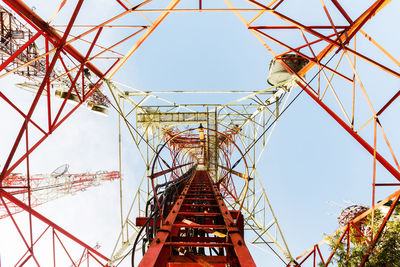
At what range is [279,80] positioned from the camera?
7.64m

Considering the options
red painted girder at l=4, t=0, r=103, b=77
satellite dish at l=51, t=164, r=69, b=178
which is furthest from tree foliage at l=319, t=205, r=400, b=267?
satellite dish at l=51, t=164, r=69, b=178

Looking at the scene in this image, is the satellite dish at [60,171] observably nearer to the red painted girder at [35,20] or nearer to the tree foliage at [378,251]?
the red painted girder at [35,20]

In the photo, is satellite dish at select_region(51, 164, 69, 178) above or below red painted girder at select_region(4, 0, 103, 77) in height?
below

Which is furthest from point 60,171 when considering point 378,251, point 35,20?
point 378,251

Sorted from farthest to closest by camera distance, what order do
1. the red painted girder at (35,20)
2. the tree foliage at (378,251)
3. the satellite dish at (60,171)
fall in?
the satellite dish at (60,171) → the red painted girder at (35,20) → the tree foliage at (378,251)

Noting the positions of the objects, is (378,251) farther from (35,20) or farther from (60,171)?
(60,171)

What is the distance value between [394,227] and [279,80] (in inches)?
214

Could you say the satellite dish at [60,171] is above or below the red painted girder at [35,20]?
below

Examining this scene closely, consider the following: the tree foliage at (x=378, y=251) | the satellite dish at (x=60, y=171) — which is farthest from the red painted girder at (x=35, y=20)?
the satellite dish at (x=60, y=171)

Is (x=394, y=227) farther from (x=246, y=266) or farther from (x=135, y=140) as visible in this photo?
(x=135, y=140)

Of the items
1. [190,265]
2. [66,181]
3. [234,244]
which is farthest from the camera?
[66,181]

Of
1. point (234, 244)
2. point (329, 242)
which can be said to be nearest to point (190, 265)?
point (234, 244)

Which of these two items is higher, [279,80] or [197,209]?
[279,80]

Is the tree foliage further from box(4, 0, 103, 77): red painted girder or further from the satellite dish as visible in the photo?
the satellite dish
